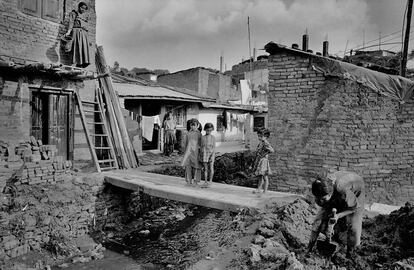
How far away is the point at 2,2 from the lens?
25.7ft

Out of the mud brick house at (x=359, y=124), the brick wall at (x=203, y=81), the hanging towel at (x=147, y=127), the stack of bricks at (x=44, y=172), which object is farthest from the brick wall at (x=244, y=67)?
the stack of bricks at (x=44, y=172)

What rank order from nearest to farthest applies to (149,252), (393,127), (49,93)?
(393,127) → (149,252) → (49,93)

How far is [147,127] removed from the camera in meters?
15.1

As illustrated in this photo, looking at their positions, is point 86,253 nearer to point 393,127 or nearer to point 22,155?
point 22,155

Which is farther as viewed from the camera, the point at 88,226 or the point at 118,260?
the point at 88,226

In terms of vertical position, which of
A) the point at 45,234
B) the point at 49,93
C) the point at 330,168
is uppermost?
the point at 49,93

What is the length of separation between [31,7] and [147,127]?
25.1 ft

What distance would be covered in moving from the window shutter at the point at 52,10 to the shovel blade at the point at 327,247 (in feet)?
30.3

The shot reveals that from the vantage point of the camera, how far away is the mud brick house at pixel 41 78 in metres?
7.96

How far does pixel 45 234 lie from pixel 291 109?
639cm

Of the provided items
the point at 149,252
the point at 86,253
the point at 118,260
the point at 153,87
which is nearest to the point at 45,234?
the point at 86,253

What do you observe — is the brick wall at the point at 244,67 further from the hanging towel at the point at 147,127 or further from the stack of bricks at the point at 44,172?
the stack of bricks at the point at 44,172

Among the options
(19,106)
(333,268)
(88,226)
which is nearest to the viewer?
(333,268)

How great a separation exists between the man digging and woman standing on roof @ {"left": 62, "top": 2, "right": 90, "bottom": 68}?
8093 mm
